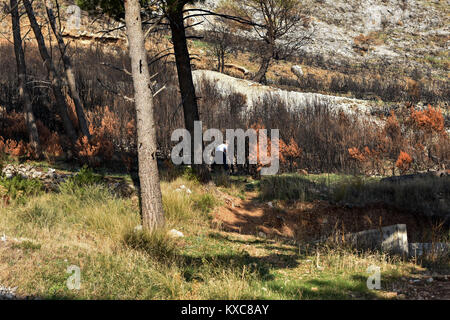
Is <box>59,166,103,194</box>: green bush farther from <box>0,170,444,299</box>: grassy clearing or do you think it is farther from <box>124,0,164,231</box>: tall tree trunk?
Answer: <box>124,0,164,231</box>: tall tree trunk

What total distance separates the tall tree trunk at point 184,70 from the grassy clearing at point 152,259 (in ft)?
6.99

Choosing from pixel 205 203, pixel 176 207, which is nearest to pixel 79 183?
pixel 176 207

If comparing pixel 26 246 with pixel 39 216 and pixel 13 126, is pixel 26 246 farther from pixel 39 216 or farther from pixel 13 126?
pixel 13 126

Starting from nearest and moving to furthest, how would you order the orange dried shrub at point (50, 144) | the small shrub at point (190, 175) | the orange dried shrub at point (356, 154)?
the small shrub at point (190, 175), the orange dried shrub at point (50, 144), the orange dried shrub at point (356, 154)

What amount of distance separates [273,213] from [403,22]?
49431 mm

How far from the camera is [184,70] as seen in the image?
8641mm

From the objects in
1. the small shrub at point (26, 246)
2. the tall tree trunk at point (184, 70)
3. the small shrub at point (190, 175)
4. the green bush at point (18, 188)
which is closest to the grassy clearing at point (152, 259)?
the small shrub at point (26, 246)

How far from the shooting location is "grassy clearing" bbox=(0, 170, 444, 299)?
3869 mm

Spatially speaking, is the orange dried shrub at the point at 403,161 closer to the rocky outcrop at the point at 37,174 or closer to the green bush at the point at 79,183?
the green bush at the point at 79,183

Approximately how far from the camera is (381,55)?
42094mm

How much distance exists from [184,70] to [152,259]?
5.01 m

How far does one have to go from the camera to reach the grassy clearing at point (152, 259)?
12.7ft

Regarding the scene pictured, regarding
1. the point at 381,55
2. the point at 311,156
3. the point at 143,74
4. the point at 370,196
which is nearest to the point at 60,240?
the point at 143,74

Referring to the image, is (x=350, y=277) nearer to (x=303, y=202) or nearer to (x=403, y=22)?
(x=303, y=202)
